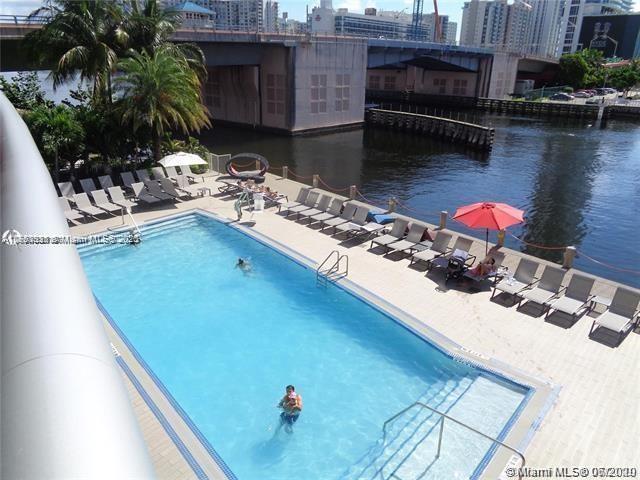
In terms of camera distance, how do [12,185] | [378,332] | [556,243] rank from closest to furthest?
[12,185] < [378,332] < [556,243]

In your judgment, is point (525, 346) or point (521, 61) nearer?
point (525, 346)

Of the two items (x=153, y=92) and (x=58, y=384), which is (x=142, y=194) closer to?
(x=153, y=92)

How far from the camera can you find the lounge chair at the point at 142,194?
21.6 meters

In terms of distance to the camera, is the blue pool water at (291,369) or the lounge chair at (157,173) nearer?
the blue pool water at (291,369)

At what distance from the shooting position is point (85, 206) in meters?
20.2

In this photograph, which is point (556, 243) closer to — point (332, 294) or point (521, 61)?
point (332, 294)

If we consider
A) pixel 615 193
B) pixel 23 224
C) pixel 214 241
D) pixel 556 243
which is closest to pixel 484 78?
Answer: pixel 615 193

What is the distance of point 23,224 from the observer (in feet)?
16.6

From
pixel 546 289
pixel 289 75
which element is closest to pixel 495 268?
pixel 546 289

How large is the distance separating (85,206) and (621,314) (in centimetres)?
1956

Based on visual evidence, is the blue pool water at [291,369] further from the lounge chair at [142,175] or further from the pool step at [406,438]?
the lounge chair at [142,175]

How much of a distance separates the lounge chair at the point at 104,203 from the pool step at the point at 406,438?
15.3 metres

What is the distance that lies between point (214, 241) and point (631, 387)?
14195mm

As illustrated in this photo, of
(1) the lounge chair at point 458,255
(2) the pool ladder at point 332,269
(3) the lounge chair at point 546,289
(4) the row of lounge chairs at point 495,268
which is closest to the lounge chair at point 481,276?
(4) the row of lounge chairs at point 495,268
